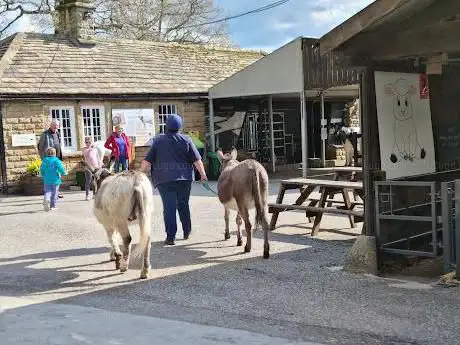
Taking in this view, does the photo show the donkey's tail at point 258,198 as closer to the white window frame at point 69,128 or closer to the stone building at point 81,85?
the stone building at point 81,85

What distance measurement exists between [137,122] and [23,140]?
396 centimetres

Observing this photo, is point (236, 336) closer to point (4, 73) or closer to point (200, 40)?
point (4, 73)

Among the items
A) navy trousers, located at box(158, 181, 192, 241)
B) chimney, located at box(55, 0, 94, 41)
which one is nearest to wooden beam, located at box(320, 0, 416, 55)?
navy trousers, located at box(158, 181, 192, 241)

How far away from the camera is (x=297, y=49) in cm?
1845

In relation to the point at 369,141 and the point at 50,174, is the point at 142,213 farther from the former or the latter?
the point at 50,174

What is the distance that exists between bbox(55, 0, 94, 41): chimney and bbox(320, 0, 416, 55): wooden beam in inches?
655

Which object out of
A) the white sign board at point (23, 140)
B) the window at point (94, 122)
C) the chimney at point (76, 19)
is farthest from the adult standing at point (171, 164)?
the chimney at point (76, 19)

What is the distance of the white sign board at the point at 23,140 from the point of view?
61.1 ft

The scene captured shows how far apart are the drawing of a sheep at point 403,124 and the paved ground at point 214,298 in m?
1.69

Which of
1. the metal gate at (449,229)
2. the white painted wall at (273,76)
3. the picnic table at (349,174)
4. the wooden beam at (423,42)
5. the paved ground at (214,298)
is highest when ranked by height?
the white painted wall at (273,76)

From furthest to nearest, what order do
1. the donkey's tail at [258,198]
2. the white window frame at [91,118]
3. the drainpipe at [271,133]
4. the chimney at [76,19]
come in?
the drainpipe at [271,133] → the chimney at [76,19] → the white window frame at [91,118] → the donkey's tail at [258,198]

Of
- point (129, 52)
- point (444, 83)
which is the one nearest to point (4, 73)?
point (129, 52)

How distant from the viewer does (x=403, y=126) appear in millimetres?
8242

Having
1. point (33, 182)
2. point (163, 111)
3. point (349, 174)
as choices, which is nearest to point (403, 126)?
point (349, 174)
